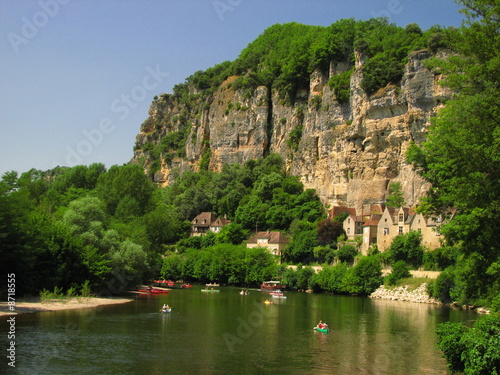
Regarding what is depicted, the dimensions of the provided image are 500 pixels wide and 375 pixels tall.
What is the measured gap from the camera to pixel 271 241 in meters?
70.4

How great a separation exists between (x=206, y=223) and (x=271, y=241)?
18.5 meters

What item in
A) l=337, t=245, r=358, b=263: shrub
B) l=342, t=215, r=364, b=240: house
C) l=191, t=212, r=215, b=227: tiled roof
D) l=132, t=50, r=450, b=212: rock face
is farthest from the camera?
l=191, t=212, r=215, b=227: tiled roof

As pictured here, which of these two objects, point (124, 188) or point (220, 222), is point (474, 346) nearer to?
point (124, 188)

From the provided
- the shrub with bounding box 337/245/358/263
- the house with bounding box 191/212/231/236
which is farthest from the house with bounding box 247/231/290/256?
the house with bounding box 191/212/231/236

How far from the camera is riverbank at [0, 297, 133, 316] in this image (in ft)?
104

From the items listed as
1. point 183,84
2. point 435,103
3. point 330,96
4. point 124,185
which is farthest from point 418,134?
point 183,84

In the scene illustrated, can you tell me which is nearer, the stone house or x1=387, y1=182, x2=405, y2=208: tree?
the stone house

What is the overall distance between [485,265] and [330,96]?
61.0 m

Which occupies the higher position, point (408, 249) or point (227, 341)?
point (408, 249)

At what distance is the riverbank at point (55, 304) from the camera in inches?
1253

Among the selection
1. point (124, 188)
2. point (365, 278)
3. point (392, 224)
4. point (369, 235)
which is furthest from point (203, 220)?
point (365, 278)

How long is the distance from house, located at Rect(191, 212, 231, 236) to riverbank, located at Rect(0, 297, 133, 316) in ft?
136

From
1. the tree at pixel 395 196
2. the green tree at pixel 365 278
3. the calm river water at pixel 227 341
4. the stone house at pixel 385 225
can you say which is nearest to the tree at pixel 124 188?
the stone house at pixel 385 225

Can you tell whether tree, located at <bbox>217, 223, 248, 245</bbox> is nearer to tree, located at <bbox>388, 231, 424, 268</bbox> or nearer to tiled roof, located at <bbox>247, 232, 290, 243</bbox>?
tiled roof, located at <bbox>247, 232, 290, 243</bbox>
